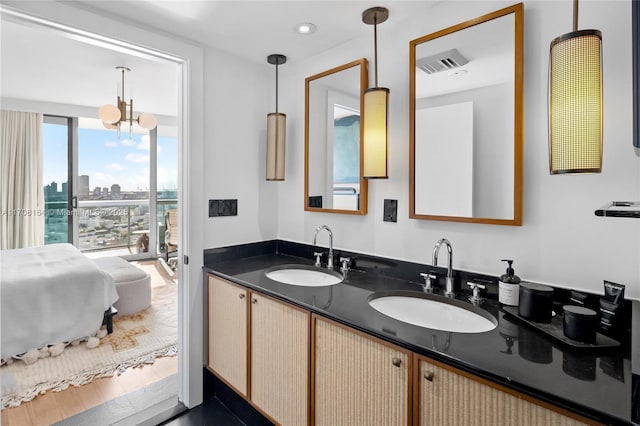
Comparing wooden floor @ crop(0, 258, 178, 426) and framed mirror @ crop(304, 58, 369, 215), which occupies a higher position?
framed mirror @ crop(304, 58, 369, 215)

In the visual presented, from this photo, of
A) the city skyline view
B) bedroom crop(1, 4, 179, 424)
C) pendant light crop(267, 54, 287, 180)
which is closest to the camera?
pendant light crop(267, 54, 287, 180)

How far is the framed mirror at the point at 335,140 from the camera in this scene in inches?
76.2

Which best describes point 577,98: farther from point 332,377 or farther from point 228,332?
point 228,332

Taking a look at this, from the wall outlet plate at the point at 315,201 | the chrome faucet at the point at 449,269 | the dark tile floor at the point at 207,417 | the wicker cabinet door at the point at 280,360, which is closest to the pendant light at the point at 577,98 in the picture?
the chrome faucet at the point at 449,269

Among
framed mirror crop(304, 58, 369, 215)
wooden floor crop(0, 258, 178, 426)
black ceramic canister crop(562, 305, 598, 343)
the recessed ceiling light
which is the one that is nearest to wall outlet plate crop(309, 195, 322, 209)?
framed mirror crop(304, 58, 369, 215)

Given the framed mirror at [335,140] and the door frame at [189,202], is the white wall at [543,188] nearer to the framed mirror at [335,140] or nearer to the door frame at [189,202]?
the framed mirror at [335,140]

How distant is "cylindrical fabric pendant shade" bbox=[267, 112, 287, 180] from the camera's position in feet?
7.29

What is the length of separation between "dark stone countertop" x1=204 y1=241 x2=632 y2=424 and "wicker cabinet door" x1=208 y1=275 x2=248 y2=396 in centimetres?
29

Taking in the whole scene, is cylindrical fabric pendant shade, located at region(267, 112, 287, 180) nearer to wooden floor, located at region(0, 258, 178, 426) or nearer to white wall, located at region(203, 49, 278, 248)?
white wall, located at region(203, 49, 278, 248)

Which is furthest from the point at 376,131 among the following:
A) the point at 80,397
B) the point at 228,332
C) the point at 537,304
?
the point at 80,397

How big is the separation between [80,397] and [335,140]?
7.36 ft

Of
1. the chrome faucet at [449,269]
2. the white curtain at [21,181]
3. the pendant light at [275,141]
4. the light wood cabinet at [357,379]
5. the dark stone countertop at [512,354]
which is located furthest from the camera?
the white curtain at [21,181]

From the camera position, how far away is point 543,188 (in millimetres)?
1315

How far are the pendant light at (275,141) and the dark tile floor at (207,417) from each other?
1.44 m
